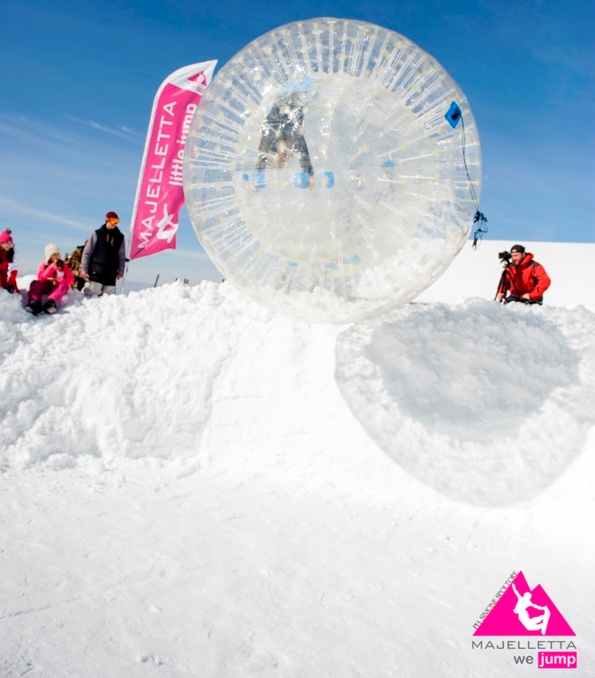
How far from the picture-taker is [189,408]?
4.49m

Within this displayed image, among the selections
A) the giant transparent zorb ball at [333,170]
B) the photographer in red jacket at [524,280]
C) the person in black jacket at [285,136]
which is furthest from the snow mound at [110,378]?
the photographer in red jacket at [524,280]

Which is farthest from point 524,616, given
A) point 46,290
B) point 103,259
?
point 103,259

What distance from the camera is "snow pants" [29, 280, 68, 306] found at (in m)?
5.43

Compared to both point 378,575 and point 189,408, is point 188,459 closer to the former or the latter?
point 189,408

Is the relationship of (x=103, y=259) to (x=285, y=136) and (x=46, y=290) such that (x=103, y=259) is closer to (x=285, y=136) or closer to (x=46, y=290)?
(x=46, y=290)

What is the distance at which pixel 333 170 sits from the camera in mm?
3199

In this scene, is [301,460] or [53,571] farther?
[301,460]

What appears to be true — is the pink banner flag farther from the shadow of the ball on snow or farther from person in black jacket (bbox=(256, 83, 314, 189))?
person in black jacket (bbox=(256, 83, 314, 189))

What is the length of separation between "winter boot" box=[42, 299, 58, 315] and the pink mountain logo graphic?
4.68 meters

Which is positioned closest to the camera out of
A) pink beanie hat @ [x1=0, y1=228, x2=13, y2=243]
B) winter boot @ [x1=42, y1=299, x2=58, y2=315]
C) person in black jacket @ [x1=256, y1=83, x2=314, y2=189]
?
person in black jacket @ [x1=256, y1=83, x2=314, y2=189]

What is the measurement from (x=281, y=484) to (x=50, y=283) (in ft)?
11.2

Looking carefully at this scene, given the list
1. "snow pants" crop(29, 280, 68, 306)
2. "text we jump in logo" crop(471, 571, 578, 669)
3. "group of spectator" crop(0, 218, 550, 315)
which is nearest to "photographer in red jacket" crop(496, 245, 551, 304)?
"group of spectator" crop(0, 218, 550, 315)

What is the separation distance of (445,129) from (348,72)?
0.73 m

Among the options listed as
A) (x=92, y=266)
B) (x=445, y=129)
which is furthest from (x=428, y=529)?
(x=92, y=266)
